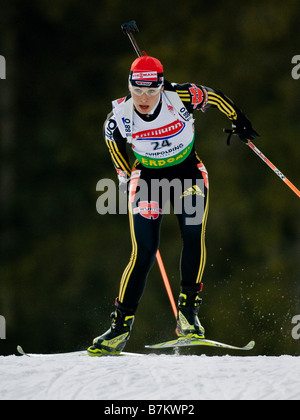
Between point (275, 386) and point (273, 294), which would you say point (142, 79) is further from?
point (273, 294)

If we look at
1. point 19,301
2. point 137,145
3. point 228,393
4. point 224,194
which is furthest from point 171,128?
point 19,301

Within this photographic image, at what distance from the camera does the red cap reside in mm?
3707

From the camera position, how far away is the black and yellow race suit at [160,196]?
3.83 meters

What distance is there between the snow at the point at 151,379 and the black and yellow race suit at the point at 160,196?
0.49m

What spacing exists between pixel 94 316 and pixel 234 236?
2171mm

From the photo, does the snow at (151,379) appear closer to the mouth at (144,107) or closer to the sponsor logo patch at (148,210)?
the sponsor logo patch at (148,210)

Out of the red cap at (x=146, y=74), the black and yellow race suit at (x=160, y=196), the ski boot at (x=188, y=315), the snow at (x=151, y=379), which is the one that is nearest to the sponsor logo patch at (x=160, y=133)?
the black and yellow race suit at (x=160, y=196)

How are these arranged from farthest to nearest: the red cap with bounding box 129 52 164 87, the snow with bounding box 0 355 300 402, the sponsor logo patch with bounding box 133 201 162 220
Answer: the sponsor logo patch with bounding box 133 201 162 220 → the red cap with bounding box 129 52 164 87 → the snow with bounding box 0 355 300 402

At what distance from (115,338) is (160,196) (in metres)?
0.87

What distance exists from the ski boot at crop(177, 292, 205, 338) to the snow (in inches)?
8.7

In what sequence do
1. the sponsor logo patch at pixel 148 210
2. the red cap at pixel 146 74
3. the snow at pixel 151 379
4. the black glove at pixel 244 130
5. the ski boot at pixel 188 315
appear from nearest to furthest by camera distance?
the snow at pixel 151 379 → the red cap at pixel 146 74 → the sponsor logo patch at pixel 148 210 → the ski boot at pixel 188 315 → the black glove at pixel 244 130

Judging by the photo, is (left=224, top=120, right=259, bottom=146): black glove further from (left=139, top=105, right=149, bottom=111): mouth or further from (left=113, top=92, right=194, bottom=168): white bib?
(left=139, top=105, right=149, bottom=111): mouth

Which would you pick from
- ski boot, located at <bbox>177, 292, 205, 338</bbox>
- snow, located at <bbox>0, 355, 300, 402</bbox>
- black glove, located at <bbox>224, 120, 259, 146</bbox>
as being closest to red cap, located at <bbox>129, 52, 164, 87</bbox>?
black glove, located at <bbox>224, 120, 259, 146</bbox>

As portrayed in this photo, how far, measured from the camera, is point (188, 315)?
3.97 metres
